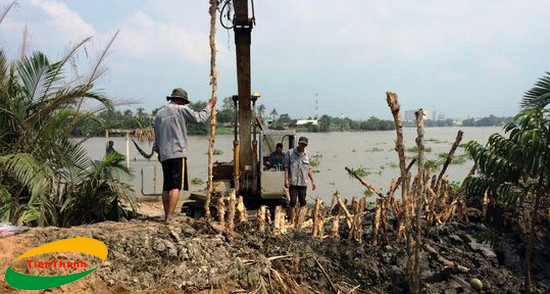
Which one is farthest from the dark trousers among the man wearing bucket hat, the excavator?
the excavator

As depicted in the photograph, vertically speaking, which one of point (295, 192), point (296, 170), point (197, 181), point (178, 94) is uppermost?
point (178, 94)

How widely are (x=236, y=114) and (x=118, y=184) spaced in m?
3.02

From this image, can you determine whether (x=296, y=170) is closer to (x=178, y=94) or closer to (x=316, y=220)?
(x=316, y=220)

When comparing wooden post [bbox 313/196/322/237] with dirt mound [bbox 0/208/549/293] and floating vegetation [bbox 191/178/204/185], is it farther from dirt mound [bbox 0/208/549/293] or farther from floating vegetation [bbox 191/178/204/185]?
floating vegetation [bbox 191/178/204/185]

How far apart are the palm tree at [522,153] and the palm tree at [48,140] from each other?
4.97m

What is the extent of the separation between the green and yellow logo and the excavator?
3.51 meters

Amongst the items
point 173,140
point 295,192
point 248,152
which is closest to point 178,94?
point 173,140

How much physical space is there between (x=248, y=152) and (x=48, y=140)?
3.66 meters

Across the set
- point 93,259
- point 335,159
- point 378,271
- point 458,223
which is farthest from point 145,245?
point 335,159

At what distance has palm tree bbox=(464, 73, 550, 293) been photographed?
4.85 metres

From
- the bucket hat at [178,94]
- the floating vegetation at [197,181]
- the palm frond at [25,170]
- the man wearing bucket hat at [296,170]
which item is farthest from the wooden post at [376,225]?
the floating vegetation at [197,181]

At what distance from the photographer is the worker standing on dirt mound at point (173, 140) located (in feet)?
18.9

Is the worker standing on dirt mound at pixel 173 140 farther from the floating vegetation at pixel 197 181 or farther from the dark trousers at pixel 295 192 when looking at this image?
the floating vegetation at pixel 197 181

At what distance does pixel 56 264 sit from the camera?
4316 mm
